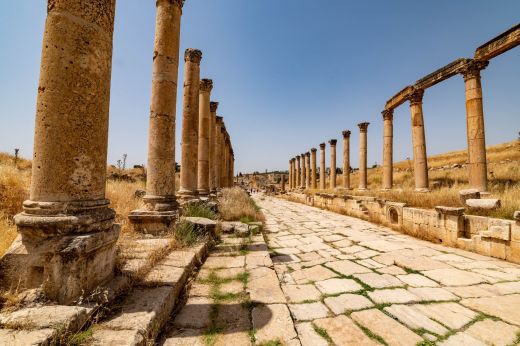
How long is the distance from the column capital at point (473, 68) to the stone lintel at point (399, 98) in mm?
3052

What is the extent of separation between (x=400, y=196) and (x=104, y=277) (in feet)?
31.7

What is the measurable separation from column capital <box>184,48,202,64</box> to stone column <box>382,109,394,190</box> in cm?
1147

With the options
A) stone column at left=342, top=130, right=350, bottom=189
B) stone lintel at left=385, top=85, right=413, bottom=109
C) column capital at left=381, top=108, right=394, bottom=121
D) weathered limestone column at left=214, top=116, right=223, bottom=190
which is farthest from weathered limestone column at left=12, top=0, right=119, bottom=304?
stone column at left=342, top=130, right=350, bottom=189

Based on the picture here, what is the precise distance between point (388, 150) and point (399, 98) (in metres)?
2.91

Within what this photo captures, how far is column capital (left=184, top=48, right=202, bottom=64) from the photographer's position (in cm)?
804

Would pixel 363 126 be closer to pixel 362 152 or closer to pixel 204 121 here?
pixel 362 152

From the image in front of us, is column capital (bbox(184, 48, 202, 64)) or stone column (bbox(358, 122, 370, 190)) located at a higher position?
column capital (bbox(184, 48, 202, 64))

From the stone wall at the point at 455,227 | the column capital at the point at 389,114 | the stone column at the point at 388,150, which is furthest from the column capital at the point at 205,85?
the column capital at the point at 389,114

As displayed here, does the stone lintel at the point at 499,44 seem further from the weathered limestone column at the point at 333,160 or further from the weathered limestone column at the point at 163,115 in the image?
the weathered limestone column at the point at 333,160

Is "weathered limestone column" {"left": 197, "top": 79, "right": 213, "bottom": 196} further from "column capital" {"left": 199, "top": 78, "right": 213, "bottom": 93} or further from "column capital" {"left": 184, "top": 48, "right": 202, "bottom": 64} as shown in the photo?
"column capital" {"left": 184, "top": 48, "right": 202, "bottom": 64}

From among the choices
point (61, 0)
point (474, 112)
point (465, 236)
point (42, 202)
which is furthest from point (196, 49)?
point (474, 112)

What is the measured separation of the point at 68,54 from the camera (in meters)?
2.41

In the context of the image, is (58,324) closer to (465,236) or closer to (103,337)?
(103,337)

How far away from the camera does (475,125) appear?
9.30 metres
